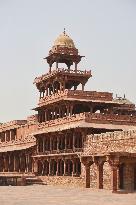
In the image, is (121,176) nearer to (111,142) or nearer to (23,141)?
(111,142)

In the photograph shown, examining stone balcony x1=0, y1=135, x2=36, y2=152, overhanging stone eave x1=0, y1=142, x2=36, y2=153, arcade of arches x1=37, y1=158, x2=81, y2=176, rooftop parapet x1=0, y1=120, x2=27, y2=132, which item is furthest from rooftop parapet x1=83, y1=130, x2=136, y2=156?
rooftop parapet x1=0, y1=120, x2=27, y2=132

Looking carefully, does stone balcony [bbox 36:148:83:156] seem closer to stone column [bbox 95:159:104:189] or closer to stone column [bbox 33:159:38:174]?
stone column [bbox 33:159:38:174]

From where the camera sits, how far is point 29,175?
53.6 meters

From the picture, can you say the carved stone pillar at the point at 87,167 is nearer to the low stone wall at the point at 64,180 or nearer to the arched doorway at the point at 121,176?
the low stone wall at the point at 64,180

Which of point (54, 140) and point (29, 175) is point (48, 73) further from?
point (29, 175)

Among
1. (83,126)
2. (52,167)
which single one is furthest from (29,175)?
Result: (83,126)

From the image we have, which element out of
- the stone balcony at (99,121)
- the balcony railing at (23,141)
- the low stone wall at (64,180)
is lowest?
the low stone wall at (64,180)

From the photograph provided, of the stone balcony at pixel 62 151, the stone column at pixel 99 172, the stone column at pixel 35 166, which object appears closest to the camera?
the stone column at pixel 99 172

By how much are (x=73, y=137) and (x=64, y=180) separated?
4267 millimetres

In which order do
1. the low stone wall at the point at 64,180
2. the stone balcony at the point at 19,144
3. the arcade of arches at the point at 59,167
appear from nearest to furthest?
the low stone wall at the point at 64,180 → the arcade of arches at the point at 59,167 → the stone balcony at the point at 19,144

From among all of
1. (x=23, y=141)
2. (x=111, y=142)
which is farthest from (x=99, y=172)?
(x=23, y=141)

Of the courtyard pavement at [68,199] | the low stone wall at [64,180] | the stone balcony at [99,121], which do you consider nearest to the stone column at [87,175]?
the low stone wall at [64,180]

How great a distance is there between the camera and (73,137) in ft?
145

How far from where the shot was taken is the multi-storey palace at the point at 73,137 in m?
35.8
